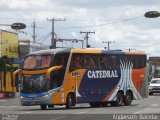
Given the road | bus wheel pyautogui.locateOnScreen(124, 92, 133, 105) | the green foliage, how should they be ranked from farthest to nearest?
the green foliage, bus wheel pyautogui.locateOnScreen(124, 92, 133, 105), the road

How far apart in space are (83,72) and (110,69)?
8.76 ft

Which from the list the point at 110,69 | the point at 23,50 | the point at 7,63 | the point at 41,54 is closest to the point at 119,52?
the point at 110,69

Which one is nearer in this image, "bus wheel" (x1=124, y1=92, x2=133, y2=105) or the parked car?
"bus wheel" (x1=124, y1=92, x2=133, y2=105)

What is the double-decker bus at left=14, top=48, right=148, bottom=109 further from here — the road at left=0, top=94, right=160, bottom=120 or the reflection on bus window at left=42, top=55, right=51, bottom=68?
the road at left=0, top=94, right=160, bottom=120

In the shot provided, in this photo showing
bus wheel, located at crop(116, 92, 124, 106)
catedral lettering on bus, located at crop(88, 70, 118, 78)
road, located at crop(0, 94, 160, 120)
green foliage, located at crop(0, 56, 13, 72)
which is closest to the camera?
road, located at crop(0, 94, 160, 120)

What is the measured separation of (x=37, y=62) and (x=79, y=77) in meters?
2.84

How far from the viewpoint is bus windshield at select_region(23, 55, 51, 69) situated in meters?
34.2

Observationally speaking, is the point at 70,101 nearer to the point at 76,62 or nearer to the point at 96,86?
the point at 76,62

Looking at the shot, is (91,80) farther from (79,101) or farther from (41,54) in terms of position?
(41,54)

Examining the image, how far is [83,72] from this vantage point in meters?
35.7

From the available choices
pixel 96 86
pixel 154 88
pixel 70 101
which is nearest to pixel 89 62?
pixel 96 86

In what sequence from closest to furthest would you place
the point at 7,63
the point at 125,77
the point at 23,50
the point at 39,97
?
the point at 39,97, the point at 125,77, the point at 7,63, the point at 23,50

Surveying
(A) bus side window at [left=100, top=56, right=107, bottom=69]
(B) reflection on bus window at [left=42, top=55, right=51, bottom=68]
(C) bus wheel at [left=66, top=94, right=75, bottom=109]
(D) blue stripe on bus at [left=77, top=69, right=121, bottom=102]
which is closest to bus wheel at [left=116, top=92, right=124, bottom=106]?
(D) blue stripe on bus at [left=77, top=69, right=121, bottom=102]

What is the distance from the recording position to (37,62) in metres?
34.5
